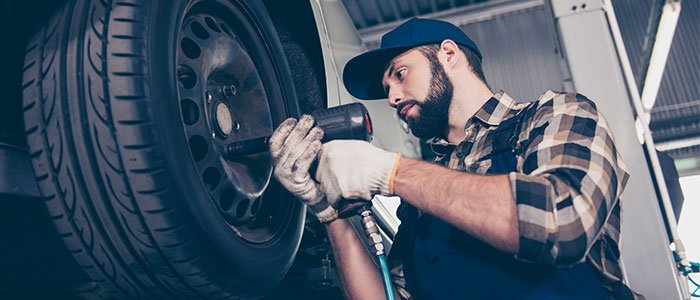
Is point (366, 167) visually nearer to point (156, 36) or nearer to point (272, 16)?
point (156, 36)

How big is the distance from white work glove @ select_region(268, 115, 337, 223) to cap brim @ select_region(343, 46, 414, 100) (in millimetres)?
460

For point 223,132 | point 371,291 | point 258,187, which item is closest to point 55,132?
point 223,132

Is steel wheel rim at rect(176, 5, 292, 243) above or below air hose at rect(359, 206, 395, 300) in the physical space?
above

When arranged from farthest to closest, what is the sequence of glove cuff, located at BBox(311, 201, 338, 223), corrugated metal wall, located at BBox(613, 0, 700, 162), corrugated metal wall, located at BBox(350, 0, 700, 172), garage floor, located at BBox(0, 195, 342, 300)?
corrugated metal wall, located at BBox(613, 0, 700, 162)
corrugated metal wall, located at BBox(350, 0, 700, 172)
glove cuff, located at BBox(311, 201, 338, 223)
garage floor, located at BBox(0, 195, 342, 300)

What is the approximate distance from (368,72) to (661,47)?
335 cm

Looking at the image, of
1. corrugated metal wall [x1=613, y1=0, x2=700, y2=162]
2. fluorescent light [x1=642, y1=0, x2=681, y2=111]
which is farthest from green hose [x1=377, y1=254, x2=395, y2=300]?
corrugated metal wall [x1=613, y1=0, x2=700, y2=162]

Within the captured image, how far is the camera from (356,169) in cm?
109

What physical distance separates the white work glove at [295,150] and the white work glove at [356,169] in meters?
0.04

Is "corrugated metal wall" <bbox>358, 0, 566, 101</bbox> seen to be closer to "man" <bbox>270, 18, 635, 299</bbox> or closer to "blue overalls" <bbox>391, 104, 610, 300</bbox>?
"man" <bbox>270, 18, 635, 299</bbox>

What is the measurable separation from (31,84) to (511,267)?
39.8 inches

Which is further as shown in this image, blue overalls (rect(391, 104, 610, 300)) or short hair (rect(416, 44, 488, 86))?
short hair (rect(416, 44, 488, 86))

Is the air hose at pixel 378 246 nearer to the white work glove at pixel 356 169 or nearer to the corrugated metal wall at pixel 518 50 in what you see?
the white work glove at pixel 356 169

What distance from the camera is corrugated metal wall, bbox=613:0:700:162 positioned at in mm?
5219

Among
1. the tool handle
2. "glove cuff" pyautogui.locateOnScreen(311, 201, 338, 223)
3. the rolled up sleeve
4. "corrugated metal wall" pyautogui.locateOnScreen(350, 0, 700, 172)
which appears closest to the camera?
the rolled up sleeve
